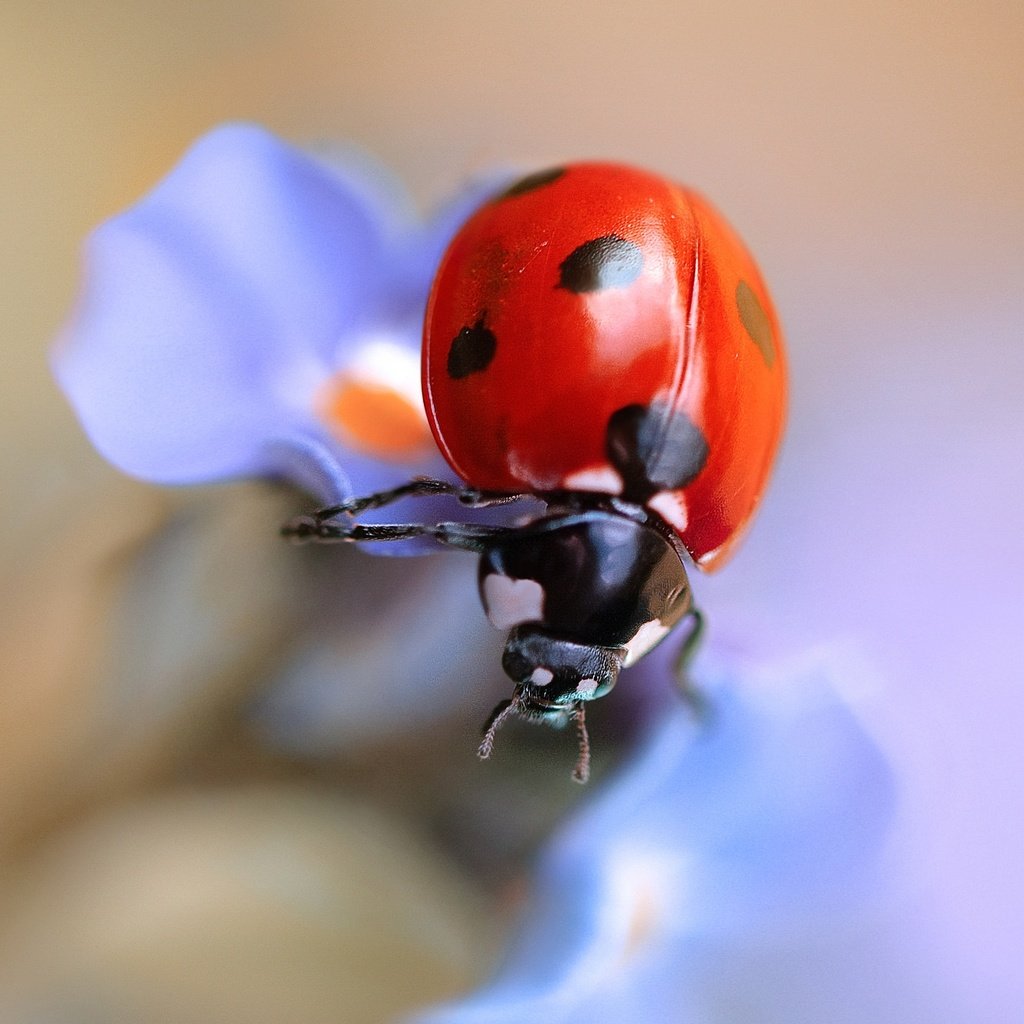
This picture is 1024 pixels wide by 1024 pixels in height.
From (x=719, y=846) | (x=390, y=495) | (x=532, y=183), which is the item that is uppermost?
(x=532, y=183)

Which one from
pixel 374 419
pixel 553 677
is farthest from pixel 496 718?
pixel 374 419

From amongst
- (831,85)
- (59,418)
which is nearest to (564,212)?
(59,418)

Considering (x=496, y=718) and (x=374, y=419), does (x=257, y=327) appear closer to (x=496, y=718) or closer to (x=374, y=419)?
(x=374, y=419)

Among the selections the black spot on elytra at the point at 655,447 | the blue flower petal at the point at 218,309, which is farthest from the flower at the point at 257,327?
the black spot on elytra at the point at 655,447

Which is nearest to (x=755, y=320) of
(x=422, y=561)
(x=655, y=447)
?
(x=655, y=447)

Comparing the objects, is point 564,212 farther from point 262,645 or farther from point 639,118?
point 639,118

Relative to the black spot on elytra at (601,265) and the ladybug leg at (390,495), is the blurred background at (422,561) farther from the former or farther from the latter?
the black spot on elytra at (601,265)

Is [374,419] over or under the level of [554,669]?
over
